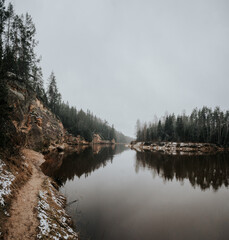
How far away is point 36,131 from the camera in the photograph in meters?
21.7

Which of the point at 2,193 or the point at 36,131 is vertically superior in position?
the point at 36,131

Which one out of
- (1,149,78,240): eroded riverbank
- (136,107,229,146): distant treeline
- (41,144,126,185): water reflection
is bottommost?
(41,144,126,185): water reflection

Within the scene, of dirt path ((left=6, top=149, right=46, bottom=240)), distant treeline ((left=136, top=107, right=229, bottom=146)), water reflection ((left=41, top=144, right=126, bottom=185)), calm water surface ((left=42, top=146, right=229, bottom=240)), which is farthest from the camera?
distant treeline ((left=136, top=107, right=229, bottom=146))

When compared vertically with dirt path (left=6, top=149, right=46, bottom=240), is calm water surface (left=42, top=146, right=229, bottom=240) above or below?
below

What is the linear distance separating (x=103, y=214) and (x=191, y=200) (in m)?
7.22

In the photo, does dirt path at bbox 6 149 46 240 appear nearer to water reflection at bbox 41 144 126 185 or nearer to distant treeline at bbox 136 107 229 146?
water reflection at bbox 41 144 126 185

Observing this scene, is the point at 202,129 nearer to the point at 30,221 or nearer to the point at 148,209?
the point at 148,209

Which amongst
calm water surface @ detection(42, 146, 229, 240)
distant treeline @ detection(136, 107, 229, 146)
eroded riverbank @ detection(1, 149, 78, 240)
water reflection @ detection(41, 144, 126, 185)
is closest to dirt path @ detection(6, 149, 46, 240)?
eroded riverbank @ detection(1, 149, 78, 240)

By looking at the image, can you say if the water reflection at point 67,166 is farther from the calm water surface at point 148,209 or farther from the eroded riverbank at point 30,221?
the eroded riverbank at point 30,221

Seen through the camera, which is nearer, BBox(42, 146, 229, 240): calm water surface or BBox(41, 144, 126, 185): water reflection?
BBox(42, 146, 229, 240): calm water surface

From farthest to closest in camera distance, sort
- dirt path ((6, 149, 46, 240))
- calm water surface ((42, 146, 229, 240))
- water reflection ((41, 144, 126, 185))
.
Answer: water reflection ((41, 144, 126, 185)) < calm water surface ((42, 146, 229, 240)) < dirt path ((6, 149, 46, 240))

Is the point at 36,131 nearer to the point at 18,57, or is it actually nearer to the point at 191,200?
the point at 18,57

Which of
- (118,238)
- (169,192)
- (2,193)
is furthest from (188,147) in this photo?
(2,193)

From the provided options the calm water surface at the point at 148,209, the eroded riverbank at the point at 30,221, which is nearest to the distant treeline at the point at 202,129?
the calm water surface at the point at 148,209
